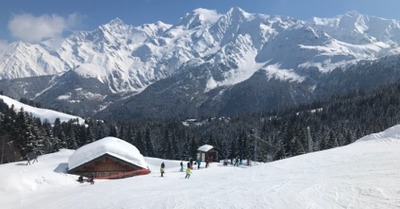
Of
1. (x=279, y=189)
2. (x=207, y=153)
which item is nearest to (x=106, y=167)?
(x=207, y=153)

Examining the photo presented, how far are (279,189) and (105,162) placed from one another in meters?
39.1

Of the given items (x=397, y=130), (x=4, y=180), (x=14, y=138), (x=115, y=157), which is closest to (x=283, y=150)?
(x=115, y=157)

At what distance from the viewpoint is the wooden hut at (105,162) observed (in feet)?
181

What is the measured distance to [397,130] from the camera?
38.5m

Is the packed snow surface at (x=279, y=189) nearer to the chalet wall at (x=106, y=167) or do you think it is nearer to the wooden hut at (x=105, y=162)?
the wooden hut at (x=105, y=162)

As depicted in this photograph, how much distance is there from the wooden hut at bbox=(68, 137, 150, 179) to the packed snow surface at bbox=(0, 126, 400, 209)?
1554 centimetres

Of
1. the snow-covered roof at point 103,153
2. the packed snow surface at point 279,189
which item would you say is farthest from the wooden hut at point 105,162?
the packed snow surface at point 279,189

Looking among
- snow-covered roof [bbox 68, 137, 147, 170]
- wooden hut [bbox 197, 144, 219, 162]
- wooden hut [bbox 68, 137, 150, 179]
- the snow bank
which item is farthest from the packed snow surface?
wooden hut [bbox 197, 144, 219, 162]

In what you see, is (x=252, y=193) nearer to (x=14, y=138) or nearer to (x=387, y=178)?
(x=387, y=178)

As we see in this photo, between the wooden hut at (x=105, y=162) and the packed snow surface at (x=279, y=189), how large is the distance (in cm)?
1554

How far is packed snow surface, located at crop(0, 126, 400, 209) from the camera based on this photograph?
738 inches

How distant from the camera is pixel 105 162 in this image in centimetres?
5691

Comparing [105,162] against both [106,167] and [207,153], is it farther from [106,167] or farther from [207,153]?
[207,153]

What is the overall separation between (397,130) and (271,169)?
14.5 metres
